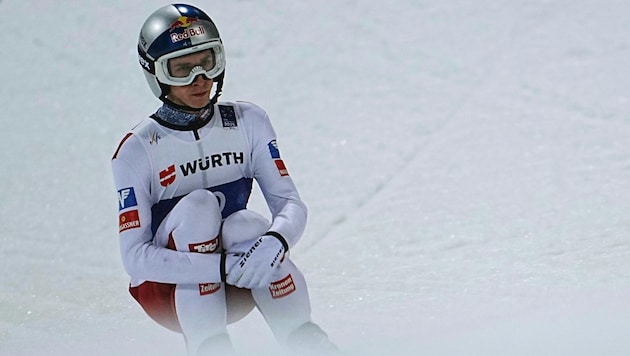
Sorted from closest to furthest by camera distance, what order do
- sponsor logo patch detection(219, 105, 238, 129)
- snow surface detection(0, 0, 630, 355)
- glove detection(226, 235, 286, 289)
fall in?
1. glove detection(226, 235, 286, 289)
2. sponsor logo patch detection(219, 105, 238, 129)
3. snow surface detection(0, 0, 630, 355)

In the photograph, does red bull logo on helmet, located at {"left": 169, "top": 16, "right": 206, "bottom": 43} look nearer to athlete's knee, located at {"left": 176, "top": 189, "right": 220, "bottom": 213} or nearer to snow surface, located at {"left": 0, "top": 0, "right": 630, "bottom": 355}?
athlete's knee, located at {"left": 176, "top": 189, "right": 220, "bottom": 213}

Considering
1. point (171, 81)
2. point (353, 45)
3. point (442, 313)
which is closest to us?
point (171, 81)

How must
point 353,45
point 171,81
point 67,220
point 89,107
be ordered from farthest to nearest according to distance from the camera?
point 353,45 → point 89,107 → point 67,220 → point 171,81

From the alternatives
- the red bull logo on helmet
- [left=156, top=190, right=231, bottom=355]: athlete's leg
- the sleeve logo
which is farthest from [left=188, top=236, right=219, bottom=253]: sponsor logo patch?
the red bull logo on helmet

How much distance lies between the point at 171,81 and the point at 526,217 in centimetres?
151

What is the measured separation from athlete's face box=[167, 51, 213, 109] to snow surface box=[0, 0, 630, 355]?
657 mm

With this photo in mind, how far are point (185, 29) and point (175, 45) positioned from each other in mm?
40

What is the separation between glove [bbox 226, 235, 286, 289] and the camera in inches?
89.4

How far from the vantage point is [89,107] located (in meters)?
4.50

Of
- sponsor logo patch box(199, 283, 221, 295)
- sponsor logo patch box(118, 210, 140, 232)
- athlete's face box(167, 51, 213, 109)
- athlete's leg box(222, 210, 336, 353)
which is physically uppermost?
athlete's face box(167, 51, 213, 109)

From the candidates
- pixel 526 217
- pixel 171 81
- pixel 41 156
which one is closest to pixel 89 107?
pixel 41 156

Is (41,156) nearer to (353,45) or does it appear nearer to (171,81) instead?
(353,45)

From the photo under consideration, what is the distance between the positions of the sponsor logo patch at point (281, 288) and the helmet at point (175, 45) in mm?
449

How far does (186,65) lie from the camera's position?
233 centimetres
